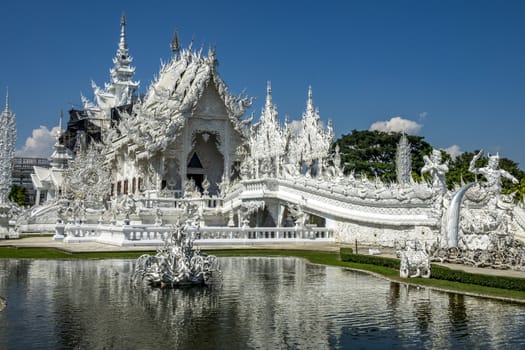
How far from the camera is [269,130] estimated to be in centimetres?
3588

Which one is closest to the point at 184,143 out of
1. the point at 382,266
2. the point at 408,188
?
the point at 408,188

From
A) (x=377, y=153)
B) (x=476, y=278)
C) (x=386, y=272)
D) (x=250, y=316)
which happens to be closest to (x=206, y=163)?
(x=377, y=153)

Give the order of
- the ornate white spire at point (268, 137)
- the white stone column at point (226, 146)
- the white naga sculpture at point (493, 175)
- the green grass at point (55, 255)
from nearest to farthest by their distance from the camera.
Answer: the green grass at point (55, 255) → the white naga sculpture at point (493, 175) → the ornate white spire at point (268, 137) → the white stone column at point (226, 146)

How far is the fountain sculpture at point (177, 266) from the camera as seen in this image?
11.6m

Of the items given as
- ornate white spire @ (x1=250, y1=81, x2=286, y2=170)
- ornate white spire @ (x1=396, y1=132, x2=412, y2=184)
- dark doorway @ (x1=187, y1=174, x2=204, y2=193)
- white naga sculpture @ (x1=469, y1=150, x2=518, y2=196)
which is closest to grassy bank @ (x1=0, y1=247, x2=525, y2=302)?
white naga sculpture @ (x1=469, y1=150, x2=518, y2=196)

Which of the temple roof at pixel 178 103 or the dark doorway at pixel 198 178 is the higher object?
the temple roof at pixel 178 103

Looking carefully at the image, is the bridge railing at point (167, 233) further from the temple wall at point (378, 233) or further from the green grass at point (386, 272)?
the green grass at point (386, 272)

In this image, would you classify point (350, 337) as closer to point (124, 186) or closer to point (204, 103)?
point (204, 103)

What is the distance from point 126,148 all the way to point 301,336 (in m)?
35.7

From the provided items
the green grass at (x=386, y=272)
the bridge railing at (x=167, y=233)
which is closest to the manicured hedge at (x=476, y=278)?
the green grass at (x=386, y=272)

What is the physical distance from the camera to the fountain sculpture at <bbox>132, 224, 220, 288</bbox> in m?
11.6

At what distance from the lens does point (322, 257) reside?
1869 cm

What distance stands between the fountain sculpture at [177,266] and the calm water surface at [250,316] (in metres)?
0.40

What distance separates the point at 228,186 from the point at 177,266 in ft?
80.5
